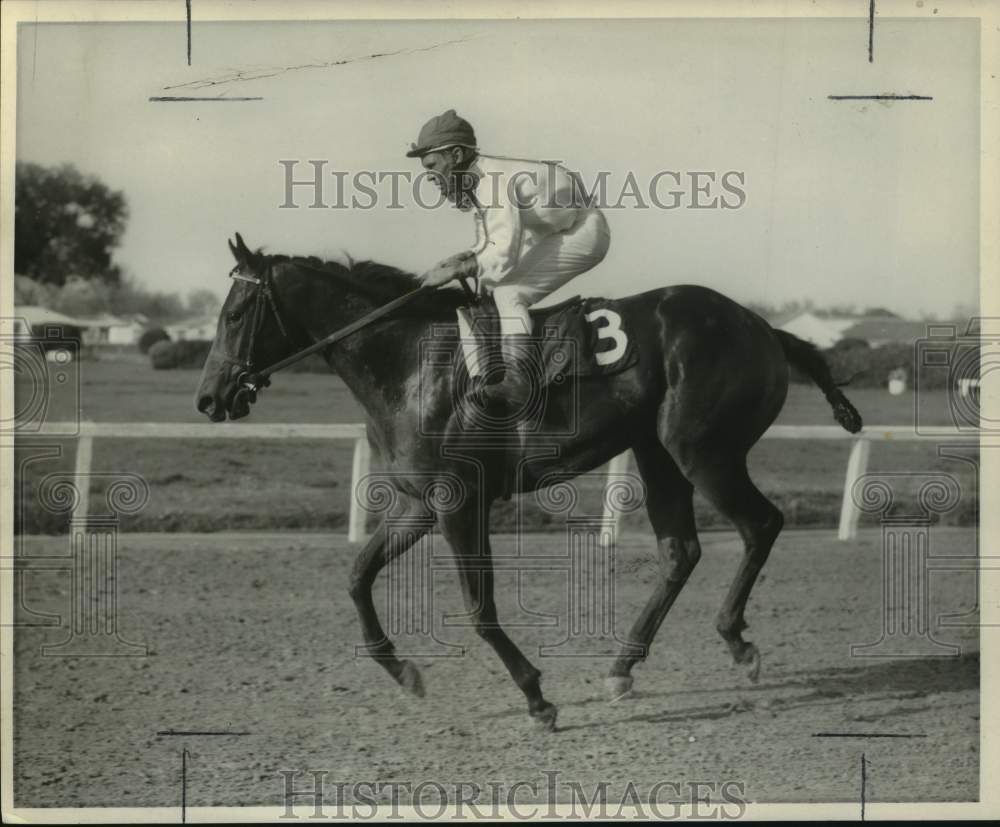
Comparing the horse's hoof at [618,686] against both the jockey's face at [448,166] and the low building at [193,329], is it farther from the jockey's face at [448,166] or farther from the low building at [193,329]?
the low building at [193,329]

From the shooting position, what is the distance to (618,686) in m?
4.70

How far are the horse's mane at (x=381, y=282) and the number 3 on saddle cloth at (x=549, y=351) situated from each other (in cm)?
19

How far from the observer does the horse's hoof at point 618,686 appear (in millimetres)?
4691

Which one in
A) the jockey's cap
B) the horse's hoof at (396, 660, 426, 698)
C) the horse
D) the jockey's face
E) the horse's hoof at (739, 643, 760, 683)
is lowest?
the horse's hoof at (396, 660, 426, 698)

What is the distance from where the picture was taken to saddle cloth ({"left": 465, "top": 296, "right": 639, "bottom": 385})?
4.32 meters

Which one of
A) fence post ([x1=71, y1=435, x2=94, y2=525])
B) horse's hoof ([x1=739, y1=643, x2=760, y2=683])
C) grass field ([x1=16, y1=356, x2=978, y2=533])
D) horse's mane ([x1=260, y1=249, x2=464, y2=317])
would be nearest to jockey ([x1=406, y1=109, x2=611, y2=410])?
horse's mane ([x1=260, y1=249, x2=464, y2=317])

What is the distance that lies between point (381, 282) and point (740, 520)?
5.61ft

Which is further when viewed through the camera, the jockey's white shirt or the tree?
the tree

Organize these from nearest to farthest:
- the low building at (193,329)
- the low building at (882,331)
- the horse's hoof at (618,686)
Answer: the horse's hoof at (618,686) < the low building at (882,331) < the low building at (193,329)

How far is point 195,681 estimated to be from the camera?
4.99 meters

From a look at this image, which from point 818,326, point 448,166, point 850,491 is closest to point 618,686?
point 448,166

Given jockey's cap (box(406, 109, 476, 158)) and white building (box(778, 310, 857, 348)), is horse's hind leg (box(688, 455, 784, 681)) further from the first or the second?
white building (box(778, 310, 857, 348))

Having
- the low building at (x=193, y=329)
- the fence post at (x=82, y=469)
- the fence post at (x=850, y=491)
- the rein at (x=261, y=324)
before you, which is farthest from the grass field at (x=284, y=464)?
A: the rein at (x=261, y=324)

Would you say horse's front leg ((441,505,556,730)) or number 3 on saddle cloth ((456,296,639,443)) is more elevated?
number 3 on saddle cloth ((456,296,639,443))
